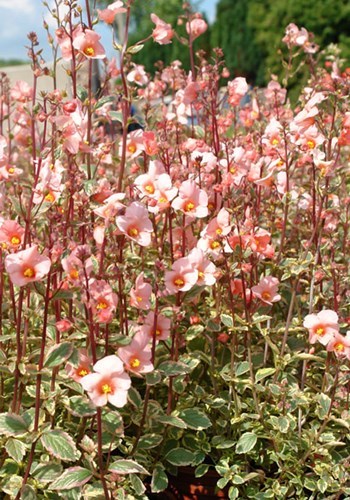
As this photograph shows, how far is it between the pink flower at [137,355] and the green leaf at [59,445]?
0.21 m

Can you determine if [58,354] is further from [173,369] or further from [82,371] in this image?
[173,369]

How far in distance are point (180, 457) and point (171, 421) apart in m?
0.16

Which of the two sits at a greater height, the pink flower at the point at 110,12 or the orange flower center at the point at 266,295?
the pink flower at the point at 110,12

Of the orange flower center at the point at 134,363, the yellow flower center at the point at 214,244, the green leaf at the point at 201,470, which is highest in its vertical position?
the yellow flower center at the point at 214,244

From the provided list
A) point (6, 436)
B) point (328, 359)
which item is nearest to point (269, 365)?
point (328, 359)

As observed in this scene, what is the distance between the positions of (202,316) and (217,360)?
14 cm

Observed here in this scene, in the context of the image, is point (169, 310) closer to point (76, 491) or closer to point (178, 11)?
point (76, 491)

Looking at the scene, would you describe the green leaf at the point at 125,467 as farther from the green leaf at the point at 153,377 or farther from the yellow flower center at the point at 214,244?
the yellow flower center at the point at 214,244

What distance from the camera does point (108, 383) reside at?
4.65ft

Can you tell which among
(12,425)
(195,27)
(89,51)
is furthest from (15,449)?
(195,27)

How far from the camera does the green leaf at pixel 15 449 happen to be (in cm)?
158

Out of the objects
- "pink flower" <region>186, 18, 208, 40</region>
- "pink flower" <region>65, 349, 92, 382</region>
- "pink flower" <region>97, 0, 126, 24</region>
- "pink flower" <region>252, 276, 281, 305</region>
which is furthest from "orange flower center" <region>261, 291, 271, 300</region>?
"pink flower" <region>186, 18, 208, 40</region>

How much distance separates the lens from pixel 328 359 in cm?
187

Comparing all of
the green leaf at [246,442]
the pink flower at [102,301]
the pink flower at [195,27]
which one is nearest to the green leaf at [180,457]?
the green leaf at [246,442]
